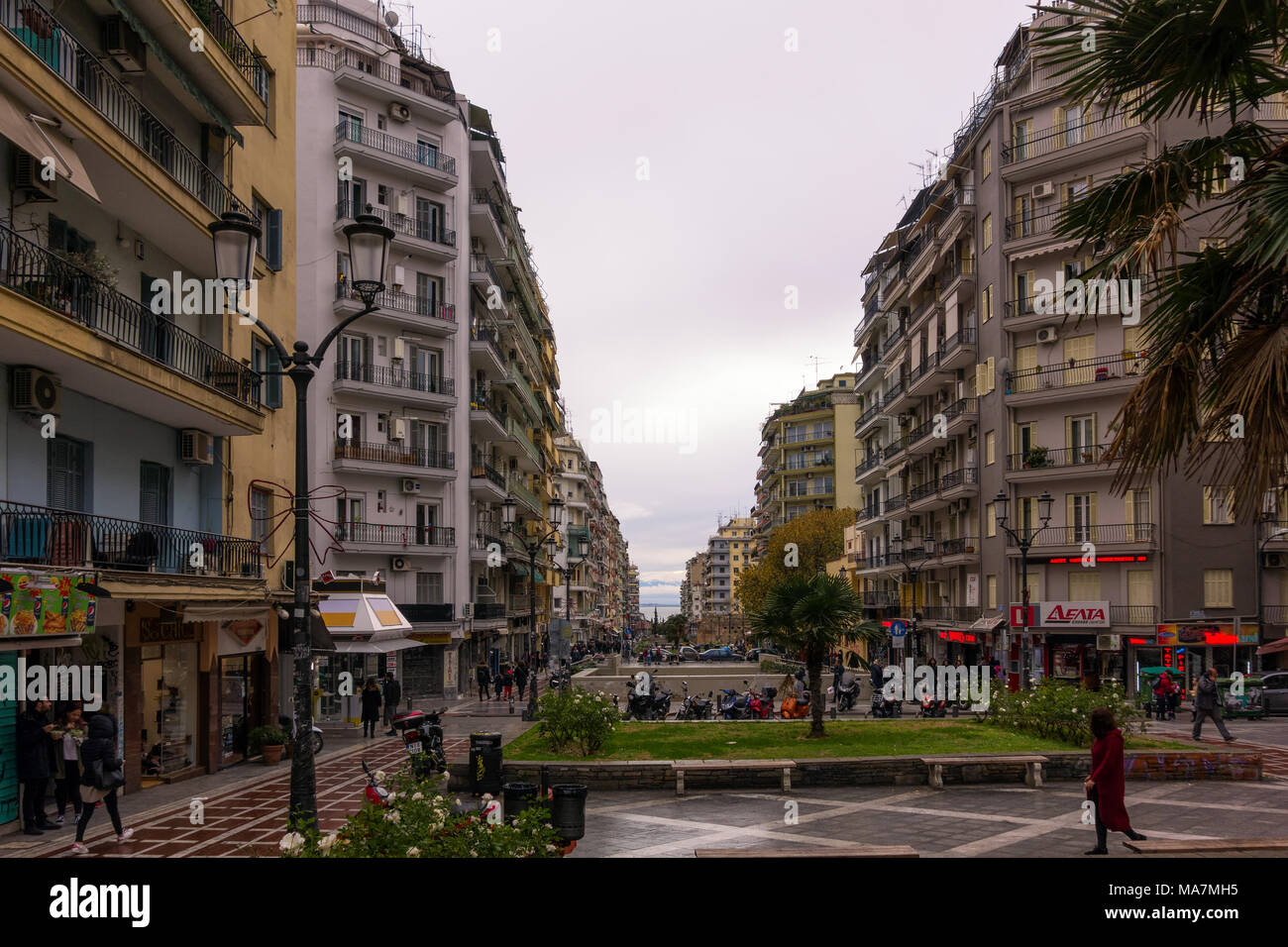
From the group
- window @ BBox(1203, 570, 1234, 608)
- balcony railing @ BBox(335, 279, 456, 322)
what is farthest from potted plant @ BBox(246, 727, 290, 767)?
window @ BBox(1203, 570, 1234, 608)

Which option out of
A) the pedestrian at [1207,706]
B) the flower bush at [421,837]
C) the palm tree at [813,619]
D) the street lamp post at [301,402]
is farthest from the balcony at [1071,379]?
the flower bush at [421,837]

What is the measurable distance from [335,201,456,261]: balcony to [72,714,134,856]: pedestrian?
104 ft

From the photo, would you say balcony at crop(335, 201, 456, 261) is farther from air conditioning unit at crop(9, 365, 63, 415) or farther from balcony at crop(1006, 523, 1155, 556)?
air conditioning unit at crop(9, 365, 63, 415)

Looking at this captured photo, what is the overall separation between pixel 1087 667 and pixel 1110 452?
36982mm

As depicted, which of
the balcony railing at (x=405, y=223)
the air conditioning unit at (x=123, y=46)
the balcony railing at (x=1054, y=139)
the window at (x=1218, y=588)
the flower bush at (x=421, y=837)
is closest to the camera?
the flower bush at (x=421, y=837)

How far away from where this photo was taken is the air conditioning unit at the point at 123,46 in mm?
16297

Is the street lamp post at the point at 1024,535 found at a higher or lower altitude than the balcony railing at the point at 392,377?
lower

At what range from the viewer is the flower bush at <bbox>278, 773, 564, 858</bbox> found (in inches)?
259

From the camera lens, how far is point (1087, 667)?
1570 inches

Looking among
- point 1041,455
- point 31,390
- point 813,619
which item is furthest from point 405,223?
point 31,390

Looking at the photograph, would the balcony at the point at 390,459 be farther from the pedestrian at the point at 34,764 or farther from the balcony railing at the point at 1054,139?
the balcony railing at the point at 1054,139

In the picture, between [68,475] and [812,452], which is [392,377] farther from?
[812,452]

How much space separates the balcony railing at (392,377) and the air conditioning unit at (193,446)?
21.3 meters

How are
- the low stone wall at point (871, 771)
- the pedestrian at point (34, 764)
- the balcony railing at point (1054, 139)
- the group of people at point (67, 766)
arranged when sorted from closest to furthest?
the group of people at point (67, 766) < the pedestrian at point (34, 764) < the low stone wall at point (871, 771) < the balcony railing at point (1054, 139)
